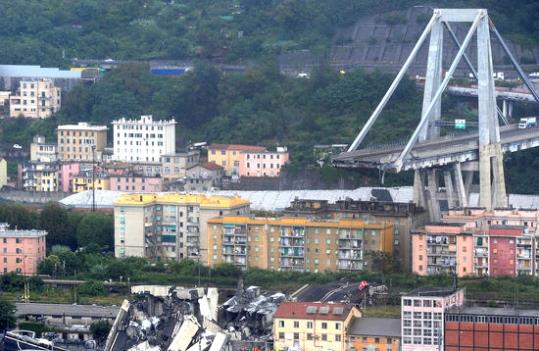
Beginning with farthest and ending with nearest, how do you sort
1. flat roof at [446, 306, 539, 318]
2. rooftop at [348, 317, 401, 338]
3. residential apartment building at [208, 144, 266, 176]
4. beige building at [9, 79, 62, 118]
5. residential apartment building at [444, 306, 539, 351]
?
1. beige building at [9, 79, 62, 118]
2. residential apartment building at [208, 144, 266, 176]
3. rooftop at [348, 317, 401, 338]
4. flat roof at [446, 306, 539, 318]
5. residential apartment building at [444, 306, 539, 351]

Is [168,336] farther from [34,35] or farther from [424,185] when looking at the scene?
[34,35]

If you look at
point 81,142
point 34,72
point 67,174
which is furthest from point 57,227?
point 34,72

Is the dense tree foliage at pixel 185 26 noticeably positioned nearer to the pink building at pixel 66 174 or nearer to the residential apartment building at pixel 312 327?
the pink building at pixel 66 174

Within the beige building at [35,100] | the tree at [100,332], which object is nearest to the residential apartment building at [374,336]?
the tree at [100,332]

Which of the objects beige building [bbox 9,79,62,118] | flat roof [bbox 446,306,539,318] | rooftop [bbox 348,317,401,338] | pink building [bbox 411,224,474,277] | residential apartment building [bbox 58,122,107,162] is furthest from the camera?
beige building [bbox 9,79,62,118]

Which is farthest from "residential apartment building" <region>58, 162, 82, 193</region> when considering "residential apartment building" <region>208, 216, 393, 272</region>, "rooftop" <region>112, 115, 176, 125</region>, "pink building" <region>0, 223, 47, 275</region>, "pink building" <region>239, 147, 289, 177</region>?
"residential apartment building" <region>208, 216, 393, 272</region>

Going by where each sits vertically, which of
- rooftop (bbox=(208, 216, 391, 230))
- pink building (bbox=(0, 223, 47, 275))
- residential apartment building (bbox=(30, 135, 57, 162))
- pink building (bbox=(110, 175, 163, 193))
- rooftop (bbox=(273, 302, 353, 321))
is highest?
residential apartment building (bbox=(30, 135, 57, 162))

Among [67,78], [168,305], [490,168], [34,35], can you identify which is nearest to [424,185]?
[490,168]

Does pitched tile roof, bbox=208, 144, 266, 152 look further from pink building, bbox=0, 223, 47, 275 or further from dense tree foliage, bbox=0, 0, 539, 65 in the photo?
pink building, bbox=0, 223, 47, 275
